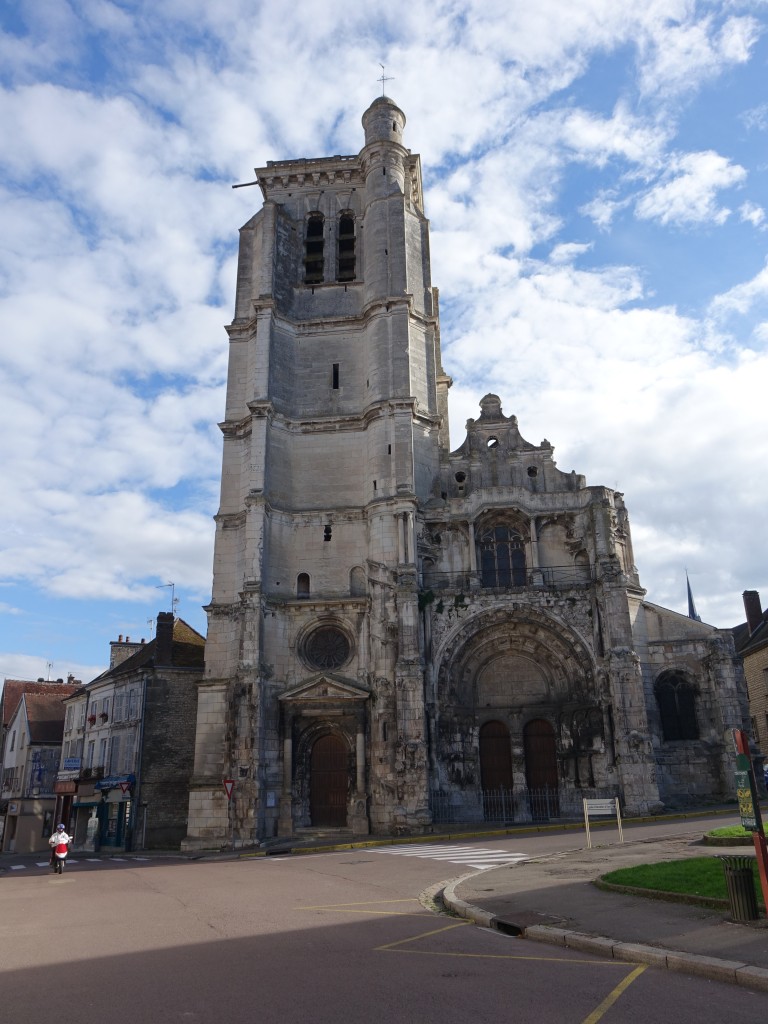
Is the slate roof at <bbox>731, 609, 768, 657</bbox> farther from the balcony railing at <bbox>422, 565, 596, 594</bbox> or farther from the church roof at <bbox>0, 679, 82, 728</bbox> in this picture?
the church roof at <bbox>0, 679, 82, 728</bbox>

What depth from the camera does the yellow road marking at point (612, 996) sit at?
5.57m

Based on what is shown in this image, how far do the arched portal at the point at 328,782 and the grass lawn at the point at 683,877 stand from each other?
16062 mm

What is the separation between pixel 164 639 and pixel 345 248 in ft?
61.1

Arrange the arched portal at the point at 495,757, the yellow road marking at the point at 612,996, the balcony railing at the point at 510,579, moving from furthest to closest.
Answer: the balcony railing at the point at 510,579 < the arched portal at the point at 495,757 < the yellow road marking at the point at 612,996

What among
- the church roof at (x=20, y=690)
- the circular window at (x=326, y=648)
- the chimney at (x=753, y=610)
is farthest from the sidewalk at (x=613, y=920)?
the church roof at (x=20, y=690)

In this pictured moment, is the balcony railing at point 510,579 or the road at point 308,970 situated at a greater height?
the balcony railing at point 510,579

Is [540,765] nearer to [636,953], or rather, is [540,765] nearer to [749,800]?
[749,800]

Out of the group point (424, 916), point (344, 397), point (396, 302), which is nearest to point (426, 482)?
point (344, 397)

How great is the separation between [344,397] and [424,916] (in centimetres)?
2420

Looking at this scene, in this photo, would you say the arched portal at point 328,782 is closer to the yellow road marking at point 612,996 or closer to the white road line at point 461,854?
the white road line at point 461,854

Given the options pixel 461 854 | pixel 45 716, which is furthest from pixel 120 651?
pixel 461 854

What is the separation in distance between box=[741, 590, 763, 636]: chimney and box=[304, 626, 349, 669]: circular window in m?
20.6

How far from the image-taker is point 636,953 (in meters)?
7.12

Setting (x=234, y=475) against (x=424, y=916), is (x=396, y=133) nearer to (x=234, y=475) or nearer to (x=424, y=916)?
(x=234, y=475)
